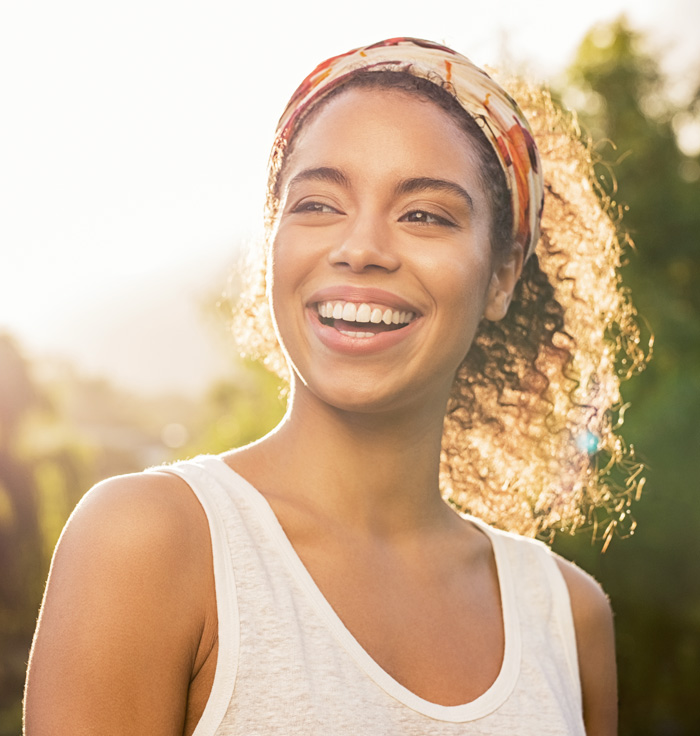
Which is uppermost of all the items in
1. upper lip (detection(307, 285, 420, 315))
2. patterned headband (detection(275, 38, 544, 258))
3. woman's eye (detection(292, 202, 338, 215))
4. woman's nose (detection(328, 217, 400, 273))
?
patterned headband (detection(275, 38, 544, 258))

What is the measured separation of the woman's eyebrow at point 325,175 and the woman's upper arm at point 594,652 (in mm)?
1213

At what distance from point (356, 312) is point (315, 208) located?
0.28 metres

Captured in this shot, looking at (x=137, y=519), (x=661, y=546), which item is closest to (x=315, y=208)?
(x=137, y=519)

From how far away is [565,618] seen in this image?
2.47 meters

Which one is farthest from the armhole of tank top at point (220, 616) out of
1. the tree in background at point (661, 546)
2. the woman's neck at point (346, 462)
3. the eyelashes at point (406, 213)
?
the tree in background at point (661, 546)

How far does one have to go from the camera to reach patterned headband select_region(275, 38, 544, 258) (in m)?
2.30

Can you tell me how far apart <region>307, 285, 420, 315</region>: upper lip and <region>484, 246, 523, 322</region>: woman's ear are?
470 mm

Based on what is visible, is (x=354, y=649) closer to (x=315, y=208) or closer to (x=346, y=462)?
(x=346, y=462)

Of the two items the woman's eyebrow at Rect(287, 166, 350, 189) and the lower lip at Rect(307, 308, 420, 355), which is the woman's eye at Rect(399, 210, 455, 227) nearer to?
the woman's eyebrow at Rect(287, 166, 350, 189)

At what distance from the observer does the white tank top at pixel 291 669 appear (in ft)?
5.68

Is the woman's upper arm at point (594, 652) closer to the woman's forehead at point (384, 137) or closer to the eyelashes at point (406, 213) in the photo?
the eyelashes at point (406, 213)

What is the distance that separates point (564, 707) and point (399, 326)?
3.15ft

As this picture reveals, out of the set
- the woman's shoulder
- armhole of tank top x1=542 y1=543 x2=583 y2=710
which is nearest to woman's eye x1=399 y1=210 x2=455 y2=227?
the woman's shoulder

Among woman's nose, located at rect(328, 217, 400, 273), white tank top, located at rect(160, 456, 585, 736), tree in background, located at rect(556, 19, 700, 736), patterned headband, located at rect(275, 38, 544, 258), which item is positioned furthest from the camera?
tree in background, located at rect(556, 19, 700, 736)
